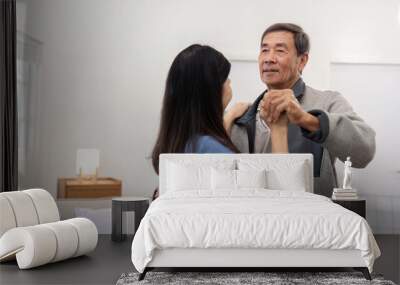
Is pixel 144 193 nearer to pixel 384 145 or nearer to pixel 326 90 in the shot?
pixel 326 90

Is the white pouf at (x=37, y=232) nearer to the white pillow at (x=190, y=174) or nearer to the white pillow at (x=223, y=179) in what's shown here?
the white pillow at (x=190, y=174)

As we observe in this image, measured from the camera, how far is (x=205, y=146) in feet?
21.4

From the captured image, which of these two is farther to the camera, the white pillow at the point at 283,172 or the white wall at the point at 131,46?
the white wall at the point at 131,46

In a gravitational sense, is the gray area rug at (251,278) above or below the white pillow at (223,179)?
below

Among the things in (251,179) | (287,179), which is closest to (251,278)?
(251,179)

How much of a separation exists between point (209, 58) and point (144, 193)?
5.42 feet

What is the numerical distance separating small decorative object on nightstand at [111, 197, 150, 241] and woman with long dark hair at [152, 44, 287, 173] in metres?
0.54

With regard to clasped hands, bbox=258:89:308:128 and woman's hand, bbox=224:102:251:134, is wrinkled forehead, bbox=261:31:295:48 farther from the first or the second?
woman's hand, bbox=224:102:251:134

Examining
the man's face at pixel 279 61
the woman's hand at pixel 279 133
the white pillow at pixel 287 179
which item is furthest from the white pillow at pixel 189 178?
the man's face at pixel 279 61

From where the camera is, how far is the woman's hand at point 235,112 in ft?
21.8

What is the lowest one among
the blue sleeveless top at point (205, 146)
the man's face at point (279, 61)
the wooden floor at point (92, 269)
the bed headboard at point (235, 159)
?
the wooden floor at point (92, 269)

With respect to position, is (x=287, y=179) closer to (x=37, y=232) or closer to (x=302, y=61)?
(x=302, y=61)

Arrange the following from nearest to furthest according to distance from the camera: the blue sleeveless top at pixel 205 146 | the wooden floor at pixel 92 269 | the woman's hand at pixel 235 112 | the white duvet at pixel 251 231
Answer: the white duvet at pixel 251 231 < the wooden floor at pixel 92 269 < the blue sleeveless top at pixel 205 146 < the woman's hand at pixel 235 112

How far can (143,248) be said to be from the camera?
450 cm
